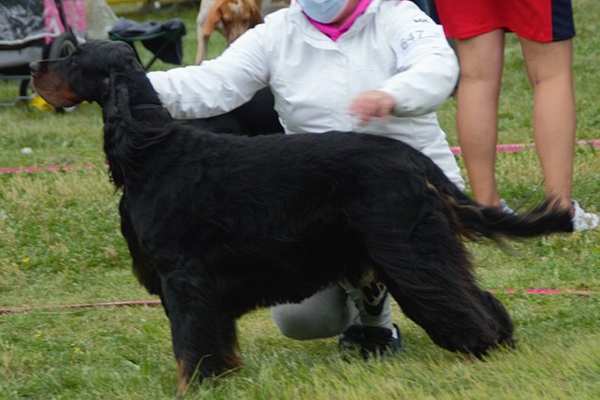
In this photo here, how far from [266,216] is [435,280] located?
556mm

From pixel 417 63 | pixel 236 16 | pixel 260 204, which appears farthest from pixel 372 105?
pixel 236 16

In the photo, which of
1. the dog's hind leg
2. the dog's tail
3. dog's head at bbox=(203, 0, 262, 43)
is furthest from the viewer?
dog's head at bbox=(203, 0, 262, 43)

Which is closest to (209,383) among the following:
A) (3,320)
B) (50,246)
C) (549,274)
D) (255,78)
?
(255,78)

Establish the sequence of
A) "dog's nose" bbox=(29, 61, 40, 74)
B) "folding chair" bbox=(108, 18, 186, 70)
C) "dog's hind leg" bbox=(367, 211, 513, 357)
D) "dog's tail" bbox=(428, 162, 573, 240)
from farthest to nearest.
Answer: "folding chair" bbox=(108, 18, 186, 70) < "dog's nose" bbox=(29, 61, 40, 74) < "dog's tail" bbox=(428, 162, 573, 240) < "dog's hind leg" bbox=(367, 211, 513, 357)

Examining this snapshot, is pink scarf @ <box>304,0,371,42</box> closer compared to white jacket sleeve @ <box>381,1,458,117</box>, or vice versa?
white jacket sleeve @ <box>381,1,458,117</box>

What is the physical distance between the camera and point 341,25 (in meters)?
4.15

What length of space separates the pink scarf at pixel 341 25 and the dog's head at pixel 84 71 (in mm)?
654

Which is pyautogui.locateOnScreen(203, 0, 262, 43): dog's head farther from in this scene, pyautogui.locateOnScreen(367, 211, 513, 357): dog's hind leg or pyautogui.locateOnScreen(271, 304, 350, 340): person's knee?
pyautogui.locateOnScreen(367, 211, 513, 357): dog's hind leg

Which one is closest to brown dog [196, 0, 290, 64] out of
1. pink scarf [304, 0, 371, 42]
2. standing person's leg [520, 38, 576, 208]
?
standing person's leg [520, 38, 576, 208]

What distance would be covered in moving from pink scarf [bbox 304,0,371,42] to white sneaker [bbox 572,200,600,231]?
7.19ft

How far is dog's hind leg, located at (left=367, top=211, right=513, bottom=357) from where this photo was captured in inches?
146

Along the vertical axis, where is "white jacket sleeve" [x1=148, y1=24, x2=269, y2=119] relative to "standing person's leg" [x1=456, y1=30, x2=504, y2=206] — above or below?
above

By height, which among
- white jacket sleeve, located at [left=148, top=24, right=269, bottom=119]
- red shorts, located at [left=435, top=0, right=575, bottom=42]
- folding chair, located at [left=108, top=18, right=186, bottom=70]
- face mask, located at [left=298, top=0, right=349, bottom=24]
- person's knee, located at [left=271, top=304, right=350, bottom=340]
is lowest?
folding chair, located at [left=108, top=18, right=186, bottom=70]

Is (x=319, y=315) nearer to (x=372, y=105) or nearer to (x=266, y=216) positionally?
(x=266, y=216)
